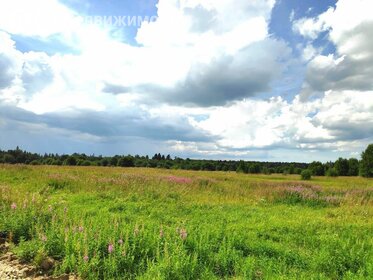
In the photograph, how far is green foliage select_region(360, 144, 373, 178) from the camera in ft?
217

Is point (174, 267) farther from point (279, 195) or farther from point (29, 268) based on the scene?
point (279, 195)

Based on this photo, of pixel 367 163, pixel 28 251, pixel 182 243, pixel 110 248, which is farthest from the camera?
pixel 367 163

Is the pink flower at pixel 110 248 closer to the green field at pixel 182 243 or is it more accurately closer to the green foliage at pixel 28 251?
the green field at pixel 182 243

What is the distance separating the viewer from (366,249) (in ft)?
28.7

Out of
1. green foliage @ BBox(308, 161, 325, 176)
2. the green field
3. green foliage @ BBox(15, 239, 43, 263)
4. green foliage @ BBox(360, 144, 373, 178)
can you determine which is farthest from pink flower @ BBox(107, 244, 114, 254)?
green foliage @ BBox(308, 161, 325, 176)

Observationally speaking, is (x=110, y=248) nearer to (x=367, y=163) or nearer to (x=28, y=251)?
(x=28, y=251)

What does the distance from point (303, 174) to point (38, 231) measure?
50304 millimetres

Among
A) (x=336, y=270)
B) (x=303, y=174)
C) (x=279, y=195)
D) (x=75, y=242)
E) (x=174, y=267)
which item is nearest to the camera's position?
(x=174, y=267)

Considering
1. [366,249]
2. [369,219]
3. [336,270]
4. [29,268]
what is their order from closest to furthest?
[29,268] < [336,270] < [366,249] < [369,219]

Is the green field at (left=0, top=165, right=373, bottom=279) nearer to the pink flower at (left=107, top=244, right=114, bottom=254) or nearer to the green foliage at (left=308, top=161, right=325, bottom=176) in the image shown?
the pink flower at (left=107, top=244, right=114, bottom=254)


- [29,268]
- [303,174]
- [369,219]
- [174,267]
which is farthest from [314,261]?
[303,174]

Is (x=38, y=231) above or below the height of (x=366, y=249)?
above

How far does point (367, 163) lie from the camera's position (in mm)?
66500

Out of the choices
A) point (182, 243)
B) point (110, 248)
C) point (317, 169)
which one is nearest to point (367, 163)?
point (317, 169)
